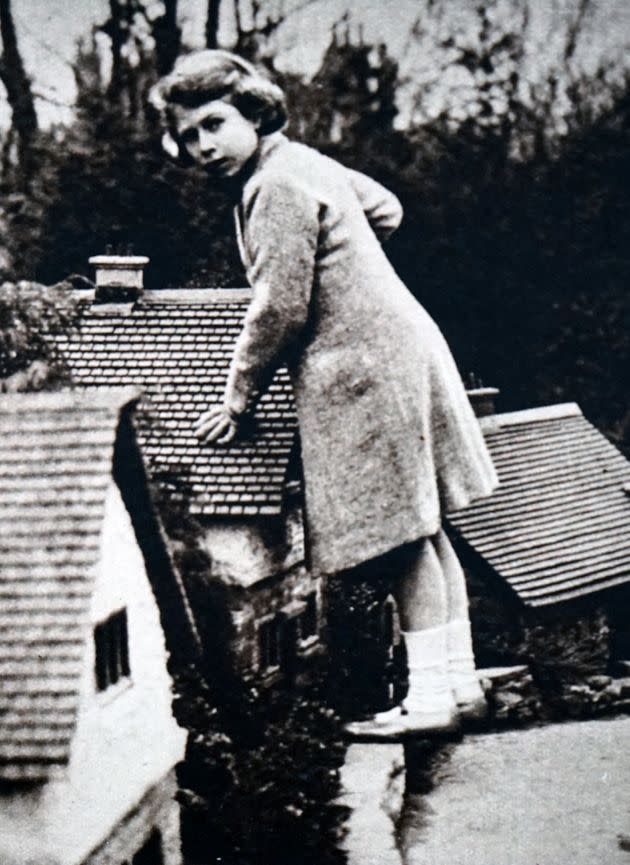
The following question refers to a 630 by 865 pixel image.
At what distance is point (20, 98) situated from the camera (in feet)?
9.11

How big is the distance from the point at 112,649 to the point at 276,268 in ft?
3.47

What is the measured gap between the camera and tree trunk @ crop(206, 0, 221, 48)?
2686mm

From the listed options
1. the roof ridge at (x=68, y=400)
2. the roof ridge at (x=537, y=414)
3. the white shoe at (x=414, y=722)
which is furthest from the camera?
the roof ridge at (x=537, y=414)

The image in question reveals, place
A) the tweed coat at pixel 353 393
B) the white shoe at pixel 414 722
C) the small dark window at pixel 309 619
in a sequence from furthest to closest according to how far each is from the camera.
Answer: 1. the small dark window at pixel 309 619
2. the tweed coat at pixel 353 393
3. the white shoe at pixel 414 722

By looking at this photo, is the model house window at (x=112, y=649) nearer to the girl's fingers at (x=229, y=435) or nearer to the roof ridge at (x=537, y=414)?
the girl's fingers at (x=229, y=435)

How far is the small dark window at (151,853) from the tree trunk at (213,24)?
1848mm

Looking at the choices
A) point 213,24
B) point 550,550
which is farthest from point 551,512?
point 213,24

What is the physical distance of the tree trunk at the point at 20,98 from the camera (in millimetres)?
2768

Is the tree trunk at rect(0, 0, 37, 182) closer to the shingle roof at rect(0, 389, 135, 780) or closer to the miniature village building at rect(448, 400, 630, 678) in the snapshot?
the shingle roof at rect(0, 389, 135, 780)

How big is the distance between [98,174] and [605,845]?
1954mm

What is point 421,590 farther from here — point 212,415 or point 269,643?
point 212,415

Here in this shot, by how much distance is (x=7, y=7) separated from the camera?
2805mm

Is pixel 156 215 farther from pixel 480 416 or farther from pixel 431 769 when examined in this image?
pixel 431 769

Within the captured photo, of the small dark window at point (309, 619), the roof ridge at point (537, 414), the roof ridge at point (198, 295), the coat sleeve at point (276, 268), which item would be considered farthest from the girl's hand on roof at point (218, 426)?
the roof ridge at point (537, 414)
